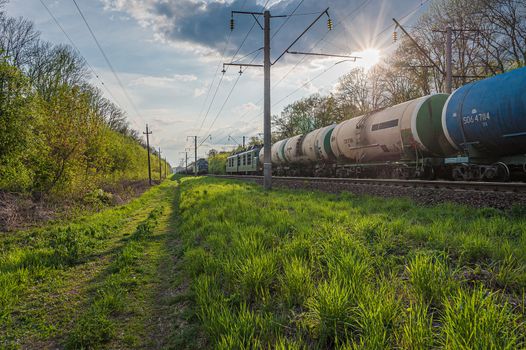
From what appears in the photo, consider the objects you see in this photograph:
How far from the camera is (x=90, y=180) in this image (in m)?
17.8

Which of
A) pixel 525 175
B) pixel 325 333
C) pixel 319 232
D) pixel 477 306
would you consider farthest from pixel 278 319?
pixel 525 175

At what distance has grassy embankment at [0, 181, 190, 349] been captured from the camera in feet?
11.4

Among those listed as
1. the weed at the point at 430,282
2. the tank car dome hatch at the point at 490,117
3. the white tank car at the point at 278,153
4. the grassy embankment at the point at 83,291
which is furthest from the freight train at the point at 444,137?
the grassy embankment at the point at 83,291

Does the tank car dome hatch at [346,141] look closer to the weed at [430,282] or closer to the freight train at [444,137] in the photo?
the freight train at [444,137]

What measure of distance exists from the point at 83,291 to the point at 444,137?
1261 centimetres

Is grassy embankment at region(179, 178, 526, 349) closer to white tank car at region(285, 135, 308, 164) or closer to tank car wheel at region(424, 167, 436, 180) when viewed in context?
tank car wheel at region(424, 167, 436, 180)

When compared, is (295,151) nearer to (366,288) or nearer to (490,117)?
(490,117)

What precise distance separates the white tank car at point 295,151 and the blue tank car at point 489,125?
13.4m

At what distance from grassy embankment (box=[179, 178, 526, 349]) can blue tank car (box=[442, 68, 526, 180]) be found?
14.6ft

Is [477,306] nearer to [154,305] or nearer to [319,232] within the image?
[319,232]

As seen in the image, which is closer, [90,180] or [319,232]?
[319,232]

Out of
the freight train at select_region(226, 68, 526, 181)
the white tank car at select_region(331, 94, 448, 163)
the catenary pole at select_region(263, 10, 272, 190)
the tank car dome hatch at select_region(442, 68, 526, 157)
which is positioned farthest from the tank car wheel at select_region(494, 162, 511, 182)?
the catenary pole at select_region(263, 10, 272, 190)

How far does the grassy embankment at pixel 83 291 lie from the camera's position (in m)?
3.48

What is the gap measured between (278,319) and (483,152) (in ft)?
32.6
